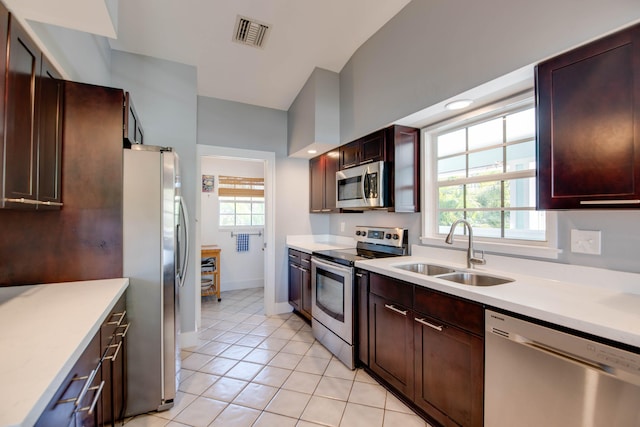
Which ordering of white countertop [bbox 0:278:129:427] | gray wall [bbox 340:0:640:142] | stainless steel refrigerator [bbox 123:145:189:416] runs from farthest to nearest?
stainless steel refrigerator [bbox 123:145:189:416] < gray wall [bbox 340:0:640:142] < white countertop [bbox 0:278:129:427]

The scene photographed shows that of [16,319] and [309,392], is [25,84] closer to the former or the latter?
[16,319]

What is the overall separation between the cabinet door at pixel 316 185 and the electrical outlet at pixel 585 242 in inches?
99.0

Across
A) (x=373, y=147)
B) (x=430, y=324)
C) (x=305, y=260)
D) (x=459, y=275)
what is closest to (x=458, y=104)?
(x=373, y=147)

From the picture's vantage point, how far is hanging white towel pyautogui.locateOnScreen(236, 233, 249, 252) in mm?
5059

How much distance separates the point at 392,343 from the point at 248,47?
2953 mm

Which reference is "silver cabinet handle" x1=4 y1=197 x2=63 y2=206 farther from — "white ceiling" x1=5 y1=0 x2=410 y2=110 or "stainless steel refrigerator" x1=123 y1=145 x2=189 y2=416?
"white ceiling" x1=5 y1=0 x2=410 y2=110

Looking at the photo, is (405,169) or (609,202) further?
(405,169)

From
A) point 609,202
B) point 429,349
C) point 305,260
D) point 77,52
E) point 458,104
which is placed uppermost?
point 77,52

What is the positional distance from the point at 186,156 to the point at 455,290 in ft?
8.88

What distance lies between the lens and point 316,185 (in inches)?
149

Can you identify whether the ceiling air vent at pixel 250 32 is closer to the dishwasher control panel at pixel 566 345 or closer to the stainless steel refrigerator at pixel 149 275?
the stainless steel refrigerator at pixel 149 275

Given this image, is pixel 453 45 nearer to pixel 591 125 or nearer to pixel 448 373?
pixel 591 125

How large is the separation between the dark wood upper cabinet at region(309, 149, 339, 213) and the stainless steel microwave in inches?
8.1

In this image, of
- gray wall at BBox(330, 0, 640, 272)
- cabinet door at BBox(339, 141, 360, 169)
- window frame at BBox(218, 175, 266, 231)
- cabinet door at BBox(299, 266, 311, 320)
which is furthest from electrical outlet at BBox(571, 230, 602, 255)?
window frame at BBox(218, 175, 266, 231)
